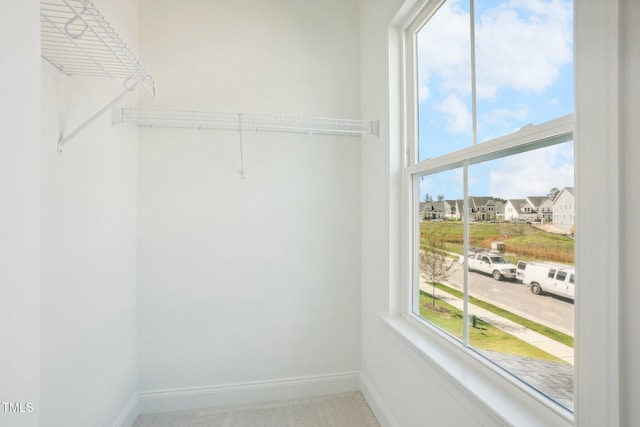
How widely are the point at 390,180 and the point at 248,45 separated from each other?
1368 millimetres

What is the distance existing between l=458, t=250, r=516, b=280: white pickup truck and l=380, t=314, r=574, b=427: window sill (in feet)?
1.10

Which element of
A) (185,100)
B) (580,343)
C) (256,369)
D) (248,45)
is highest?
(248,45)

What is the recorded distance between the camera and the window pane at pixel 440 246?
1.30 meters

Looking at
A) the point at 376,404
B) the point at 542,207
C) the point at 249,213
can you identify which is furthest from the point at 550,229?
the point at 249,213

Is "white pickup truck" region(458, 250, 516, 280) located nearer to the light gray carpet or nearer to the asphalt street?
the asphalt street

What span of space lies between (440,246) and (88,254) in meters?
1.68

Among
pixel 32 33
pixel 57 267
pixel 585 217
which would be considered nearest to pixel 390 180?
pixel 585 217

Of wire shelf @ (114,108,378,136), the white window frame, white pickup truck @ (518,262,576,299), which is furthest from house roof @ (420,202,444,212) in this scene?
the white window frame

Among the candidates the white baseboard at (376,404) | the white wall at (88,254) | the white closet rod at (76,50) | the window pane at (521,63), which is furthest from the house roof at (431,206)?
the white wall at (88,254)

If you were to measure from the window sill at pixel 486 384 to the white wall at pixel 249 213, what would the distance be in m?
0.81

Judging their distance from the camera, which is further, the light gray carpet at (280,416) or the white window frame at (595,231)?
the light gray carpet at (280,416)

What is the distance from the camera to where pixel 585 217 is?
0.69 metres

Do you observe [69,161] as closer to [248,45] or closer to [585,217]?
[248,45]

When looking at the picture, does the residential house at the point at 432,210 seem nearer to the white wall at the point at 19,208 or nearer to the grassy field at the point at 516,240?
the grassy field at the point at 516,240
